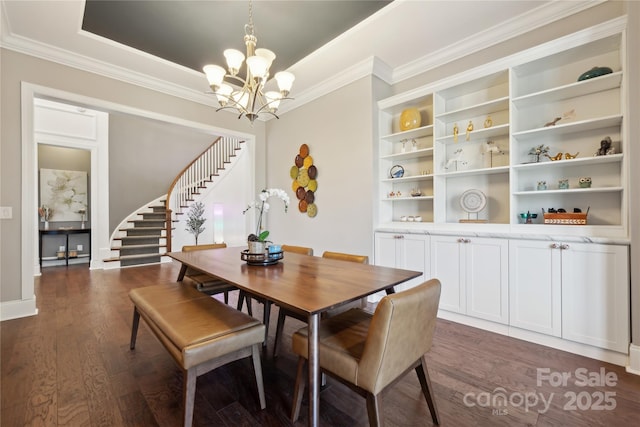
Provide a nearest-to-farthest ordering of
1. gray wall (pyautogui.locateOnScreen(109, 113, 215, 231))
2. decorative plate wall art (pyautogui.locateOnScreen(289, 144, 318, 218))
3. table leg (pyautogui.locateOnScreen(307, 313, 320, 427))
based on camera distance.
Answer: table leg (pyautogui.locateOnScreen(307, 313, 320, 427)), decorative plate wall art (pyautogui.locateOnScreen(289, 144, 318, 218)), gray wall (pyautogui.locateOnScreen(109, 113, 215, 231))

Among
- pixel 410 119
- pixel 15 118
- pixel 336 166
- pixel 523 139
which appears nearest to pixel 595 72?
pixel 523 139

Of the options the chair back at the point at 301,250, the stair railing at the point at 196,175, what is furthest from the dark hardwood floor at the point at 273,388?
the stair railing at the point at 196,175

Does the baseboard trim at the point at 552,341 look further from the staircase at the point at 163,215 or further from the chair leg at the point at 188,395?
the staircase at the point at 163,215

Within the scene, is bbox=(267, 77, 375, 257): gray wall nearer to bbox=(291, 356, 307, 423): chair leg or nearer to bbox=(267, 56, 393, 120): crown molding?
bbox=(267, 56, 393, 120): crown molding

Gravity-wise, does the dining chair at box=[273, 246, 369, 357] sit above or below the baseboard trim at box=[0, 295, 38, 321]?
above

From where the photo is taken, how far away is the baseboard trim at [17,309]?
281 centimetres

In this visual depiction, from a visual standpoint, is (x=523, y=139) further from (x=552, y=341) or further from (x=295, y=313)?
(x=295, y=313)

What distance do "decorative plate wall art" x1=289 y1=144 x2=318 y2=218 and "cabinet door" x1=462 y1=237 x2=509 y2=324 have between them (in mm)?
2098

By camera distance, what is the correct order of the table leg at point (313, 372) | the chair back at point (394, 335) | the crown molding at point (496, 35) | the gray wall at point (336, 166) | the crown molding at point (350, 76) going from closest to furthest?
1. the chair back at point (394, 335)
2. the table leg at point (313, 372)
3. the crown molding at point (496, 35)
4. the crown molding at point (350, 76)
5. the gray wall at point (336, 166)

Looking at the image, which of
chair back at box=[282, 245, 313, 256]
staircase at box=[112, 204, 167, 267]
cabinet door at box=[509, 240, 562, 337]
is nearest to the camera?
cabinet door at box=[509, 240, 562, 337]

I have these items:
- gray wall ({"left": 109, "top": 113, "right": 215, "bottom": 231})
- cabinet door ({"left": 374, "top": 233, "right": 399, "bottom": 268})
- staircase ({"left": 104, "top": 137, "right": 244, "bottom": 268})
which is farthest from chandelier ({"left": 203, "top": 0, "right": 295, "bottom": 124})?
gray wall ({"left": 109, "top": 113, "right": 215, "bottom": 231})

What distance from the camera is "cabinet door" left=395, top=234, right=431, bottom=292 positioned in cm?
295

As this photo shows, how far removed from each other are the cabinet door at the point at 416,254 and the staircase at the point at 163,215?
177 inches

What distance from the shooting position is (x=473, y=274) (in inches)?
104
